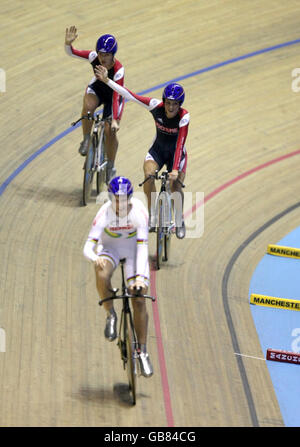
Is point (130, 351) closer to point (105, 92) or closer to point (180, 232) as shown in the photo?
point (180, 232)

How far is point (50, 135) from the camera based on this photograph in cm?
865

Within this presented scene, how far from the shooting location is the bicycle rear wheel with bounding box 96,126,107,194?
24.8ft

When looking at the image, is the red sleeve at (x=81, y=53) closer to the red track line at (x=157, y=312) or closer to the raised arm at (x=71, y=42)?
the raised arm at (x=71, y=42)

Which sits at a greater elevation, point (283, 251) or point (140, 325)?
point (283, 251)

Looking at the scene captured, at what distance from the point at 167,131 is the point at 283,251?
168cm

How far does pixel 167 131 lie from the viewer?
6.75 m

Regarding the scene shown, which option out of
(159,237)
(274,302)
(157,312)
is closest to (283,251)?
(274,302)

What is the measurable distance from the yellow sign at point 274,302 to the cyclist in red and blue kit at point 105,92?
1.96 m

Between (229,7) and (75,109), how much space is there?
3.42 metres

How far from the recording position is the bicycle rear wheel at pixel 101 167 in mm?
7566

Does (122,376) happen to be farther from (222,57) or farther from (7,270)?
(222,57)

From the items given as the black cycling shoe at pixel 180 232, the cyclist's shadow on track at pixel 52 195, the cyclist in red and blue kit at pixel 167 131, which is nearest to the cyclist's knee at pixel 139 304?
the cyclist in red and blue kit at pixel 167 131

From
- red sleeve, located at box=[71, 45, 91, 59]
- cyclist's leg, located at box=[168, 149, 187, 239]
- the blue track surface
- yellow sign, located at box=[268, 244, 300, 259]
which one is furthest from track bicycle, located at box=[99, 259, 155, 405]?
red sleeve, located at box=[71, 45, 91, 59]
